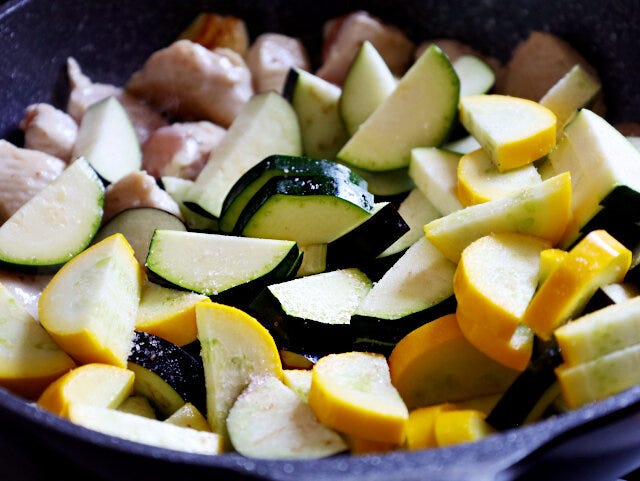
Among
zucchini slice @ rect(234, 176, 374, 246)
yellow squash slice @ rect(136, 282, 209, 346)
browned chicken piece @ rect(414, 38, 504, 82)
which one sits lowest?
yellow squash slice @ rect(136, 282, 209, 346)

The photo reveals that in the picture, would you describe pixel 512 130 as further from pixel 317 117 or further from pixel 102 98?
pixel 102 98

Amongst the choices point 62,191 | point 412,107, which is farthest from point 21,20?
point 412,107

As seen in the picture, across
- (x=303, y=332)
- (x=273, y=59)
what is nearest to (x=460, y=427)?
(x=303, y=332)

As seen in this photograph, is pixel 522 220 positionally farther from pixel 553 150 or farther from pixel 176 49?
pixel 176 49

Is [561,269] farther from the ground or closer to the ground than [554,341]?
farther from the ground

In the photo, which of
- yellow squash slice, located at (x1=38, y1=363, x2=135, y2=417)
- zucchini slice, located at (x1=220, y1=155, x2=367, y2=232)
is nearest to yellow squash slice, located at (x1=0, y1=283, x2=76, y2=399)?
yellow squash slice, located at (x1=38, y1=363, x2=135, y2=417)

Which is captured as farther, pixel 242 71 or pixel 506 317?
pixel 242 71

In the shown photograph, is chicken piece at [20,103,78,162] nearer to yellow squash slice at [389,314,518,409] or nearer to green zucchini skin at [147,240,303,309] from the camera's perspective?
green zucchini skin at [147,240,303,309]
